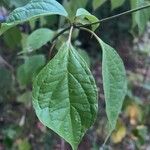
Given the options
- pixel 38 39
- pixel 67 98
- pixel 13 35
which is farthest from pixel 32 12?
pixel 38 39

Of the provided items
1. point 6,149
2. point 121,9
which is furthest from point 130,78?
point 6,149

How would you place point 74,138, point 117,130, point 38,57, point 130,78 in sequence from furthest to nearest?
point 130,78
point 117,130
point 38,57
point 74,138

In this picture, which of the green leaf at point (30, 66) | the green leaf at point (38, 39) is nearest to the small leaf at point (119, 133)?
the green leaf at point (30, 66)

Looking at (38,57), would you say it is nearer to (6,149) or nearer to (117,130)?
(6,149)

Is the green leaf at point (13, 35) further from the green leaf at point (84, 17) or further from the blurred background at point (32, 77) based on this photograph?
the green leaf at point (84, 17)

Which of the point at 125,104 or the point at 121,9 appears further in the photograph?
the point at 121,9

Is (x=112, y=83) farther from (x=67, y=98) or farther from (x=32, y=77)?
(x=32, y=77)

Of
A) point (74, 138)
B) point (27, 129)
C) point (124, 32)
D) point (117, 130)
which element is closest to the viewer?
point (74, 138)

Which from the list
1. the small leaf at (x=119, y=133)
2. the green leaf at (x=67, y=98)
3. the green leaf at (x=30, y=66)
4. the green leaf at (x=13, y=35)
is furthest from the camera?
the small leaf at (x=119, y=133)
